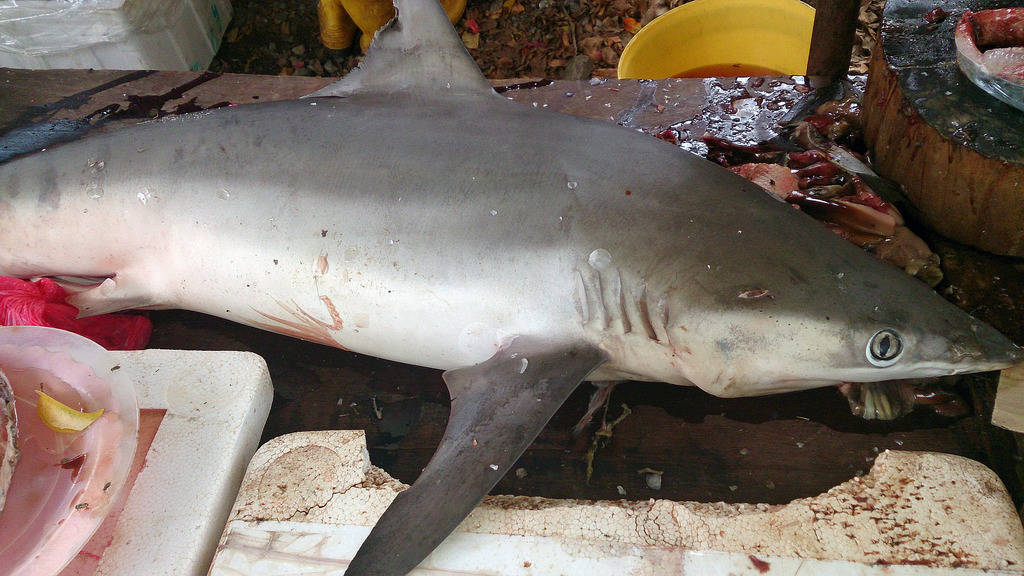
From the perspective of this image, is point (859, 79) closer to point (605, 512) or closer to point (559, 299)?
point (559, 299)

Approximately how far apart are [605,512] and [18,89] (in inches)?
136

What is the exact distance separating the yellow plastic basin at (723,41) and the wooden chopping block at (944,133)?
1424 millimetres

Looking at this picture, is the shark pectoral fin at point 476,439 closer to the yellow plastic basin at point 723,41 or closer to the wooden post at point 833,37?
the wooden post at point 833,37

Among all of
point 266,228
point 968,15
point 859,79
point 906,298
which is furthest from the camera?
point 859,79

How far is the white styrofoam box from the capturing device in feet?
12.6

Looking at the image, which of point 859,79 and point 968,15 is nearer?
point 968,15

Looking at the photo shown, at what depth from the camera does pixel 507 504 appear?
162 cm

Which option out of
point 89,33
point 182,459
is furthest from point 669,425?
point 89,33

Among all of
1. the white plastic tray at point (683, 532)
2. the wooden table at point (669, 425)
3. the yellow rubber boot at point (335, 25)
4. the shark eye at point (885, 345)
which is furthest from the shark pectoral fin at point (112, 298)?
the yellow rubber boot at point (335, 25)

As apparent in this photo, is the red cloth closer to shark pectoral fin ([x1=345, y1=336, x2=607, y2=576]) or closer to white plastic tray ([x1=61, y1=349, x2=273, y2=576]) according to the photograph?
white plastic tray ([x1=61, y1=349, x2=273, y2=576])

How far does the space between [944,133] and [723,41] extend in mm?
2246

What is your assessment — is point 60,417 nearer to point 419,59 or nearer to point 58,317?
point 58,317

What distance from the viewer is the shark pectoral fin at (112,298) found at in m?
2.18

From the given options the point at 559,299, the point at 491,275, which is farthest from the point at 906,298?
the point at 491,275
